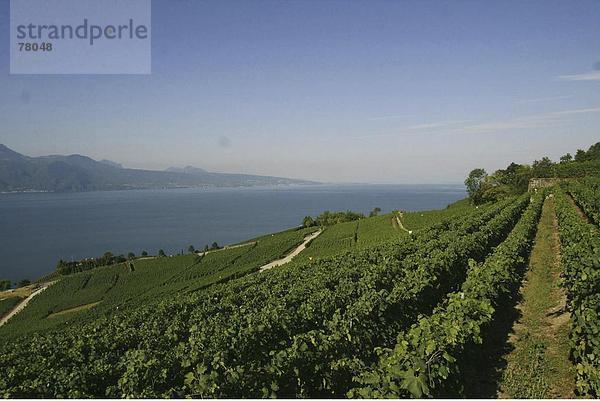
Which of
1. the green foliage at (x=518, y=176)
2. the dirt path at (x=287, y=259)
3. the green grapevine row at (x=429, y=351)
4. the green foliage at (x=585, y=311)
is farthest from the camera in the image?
the green foliage at (x=518, y=176)

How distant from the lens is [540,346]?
8242 mm

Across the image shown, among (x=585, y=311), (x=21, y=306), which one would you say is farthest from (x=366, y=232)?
(x=585, y=311)

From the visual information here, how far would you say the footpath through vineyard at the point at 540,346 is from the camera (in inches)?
270

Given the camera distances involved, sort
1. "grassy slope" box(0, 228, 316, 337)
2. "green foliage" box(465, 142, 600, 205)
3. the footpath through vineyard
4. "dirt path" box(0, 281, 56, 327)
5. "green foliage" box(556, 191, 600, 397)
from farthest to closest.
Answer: "green foliage" box(465, 142, 600, 205), "dirt path" box(0, 281, 56, 327), "grassy slope" box(0, 228, 316, 337), the footpath through vineyard, "green foliage" box(556, 191, 600, 397)

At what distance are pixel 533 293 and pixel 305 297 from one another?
294 inches

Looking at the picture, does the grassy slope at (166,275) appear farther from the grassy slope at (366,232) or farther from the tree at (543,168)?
the tree at (543,168)

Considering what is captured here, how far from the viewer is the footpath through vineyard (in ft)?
22.5

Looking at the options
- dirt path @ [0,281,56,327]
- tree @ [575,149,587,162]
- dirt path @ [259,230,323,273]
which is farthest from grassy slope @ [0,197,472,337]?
tree @ [575,149,587,162]

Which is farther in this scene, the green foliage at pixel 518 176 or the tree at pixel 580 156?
the tree at pixel 580 156

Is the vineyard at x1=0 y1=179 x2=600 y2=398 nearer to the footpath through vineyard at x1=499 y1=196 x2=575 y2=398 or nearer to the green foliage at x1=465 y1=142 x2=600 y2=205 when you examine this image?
the footpath through vineyard at x1=499 y1=196 x2=575 y2=398

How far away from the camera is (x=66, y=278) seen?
5378 cm

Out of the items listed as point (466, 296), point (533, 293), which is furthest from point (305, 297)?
point (533, 293)

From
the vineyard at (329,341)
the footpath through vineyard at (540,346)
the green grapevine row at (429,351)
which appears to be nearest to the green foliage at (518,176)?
the vineyard at (329,341)

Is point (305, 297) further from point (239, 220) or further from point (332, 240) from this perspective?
point (239, 220)
